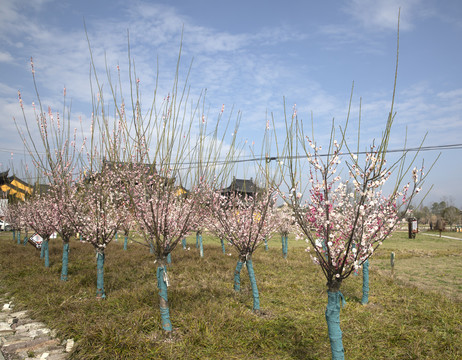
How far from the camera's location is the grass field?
19.1 ft

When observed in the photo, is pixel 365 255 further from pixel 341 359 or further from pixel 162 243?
pixel 162 243

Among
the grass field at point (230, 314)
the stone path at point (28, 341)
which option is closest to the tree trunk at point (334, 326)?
the grass field at point (230, 314)

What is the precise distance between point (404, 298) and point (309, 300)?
3.13m

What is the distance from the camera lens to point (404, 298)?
9.36 meters

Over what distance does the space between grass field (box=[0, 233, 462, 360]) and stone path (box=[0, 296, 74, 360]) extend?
248 millimetres

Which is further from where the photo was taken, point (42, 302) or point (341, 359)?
point (42, 302)

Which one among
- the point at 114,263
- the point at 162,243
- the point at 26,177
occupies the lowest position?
the point at 114,263

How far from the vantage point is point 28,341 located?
20.5ft

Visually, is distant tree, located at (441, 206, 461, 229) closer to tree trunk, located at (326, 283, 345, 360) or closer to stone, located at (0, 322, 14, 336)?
tree trunk, located at (326, 283, 345, 360)

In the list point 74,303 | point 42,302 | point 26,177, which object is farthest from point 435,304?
point 26,177

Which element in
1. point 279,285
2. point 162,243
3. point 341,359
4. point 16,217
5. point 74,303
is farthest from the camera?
point 16,217

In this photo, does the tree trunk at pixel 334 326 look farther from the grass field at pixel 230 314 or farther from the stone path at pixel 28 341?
the stone path at pixel 28 341

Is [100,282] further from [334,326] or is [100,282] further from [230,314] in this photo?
[334,326]

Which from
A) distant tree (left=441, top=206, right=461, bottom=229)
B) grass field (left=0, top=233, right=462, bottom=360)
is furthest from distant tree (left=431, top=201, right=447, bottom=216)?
grass field (left=0, top=233, right=462, bottom=360)
